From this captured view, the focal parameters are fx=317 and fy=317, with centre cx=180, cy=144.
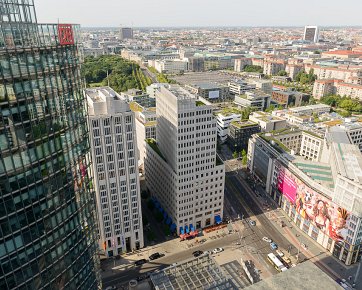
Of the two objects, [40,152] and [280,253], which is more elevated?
[40,152]

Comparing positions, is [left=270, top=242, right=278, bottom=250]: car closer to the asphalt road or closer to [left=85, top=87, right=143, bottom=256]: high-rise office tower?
the asphalt road

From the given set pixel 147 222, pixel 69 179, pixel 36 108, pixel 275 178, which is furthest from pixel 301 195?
pixel 36 108

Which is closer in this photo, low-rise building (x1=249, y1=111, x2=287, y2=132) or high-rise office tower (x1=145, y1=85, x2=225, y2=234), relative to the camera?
high-rise office tower (x1=145, y1=85, x2=225, y2=234)

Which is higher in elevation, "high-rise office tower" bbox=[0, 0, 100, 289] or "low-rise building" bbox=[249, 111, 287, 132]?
"high-rise office tower" bbox=[0, 0, 100, 289]

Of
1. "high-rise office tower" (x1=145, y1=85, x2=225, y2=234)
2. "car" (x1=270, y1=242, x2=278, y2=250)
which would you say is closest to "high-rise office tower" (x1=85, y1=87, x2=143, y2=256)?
"high-rise office tower" (x1=145, y1=85, x2=225, y2=234)

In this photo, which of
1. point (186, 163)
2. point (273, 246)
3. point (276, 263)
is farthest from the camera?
point (273, 246)

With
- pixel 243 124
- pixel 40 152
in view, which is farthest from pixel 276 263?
pixel 243 124

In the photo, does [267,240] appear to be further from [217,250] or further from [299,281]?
[299,281]

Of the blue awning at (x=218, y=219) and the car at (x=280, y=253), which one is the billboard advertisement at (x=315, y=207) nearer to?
the car at (x=280, y=253)
